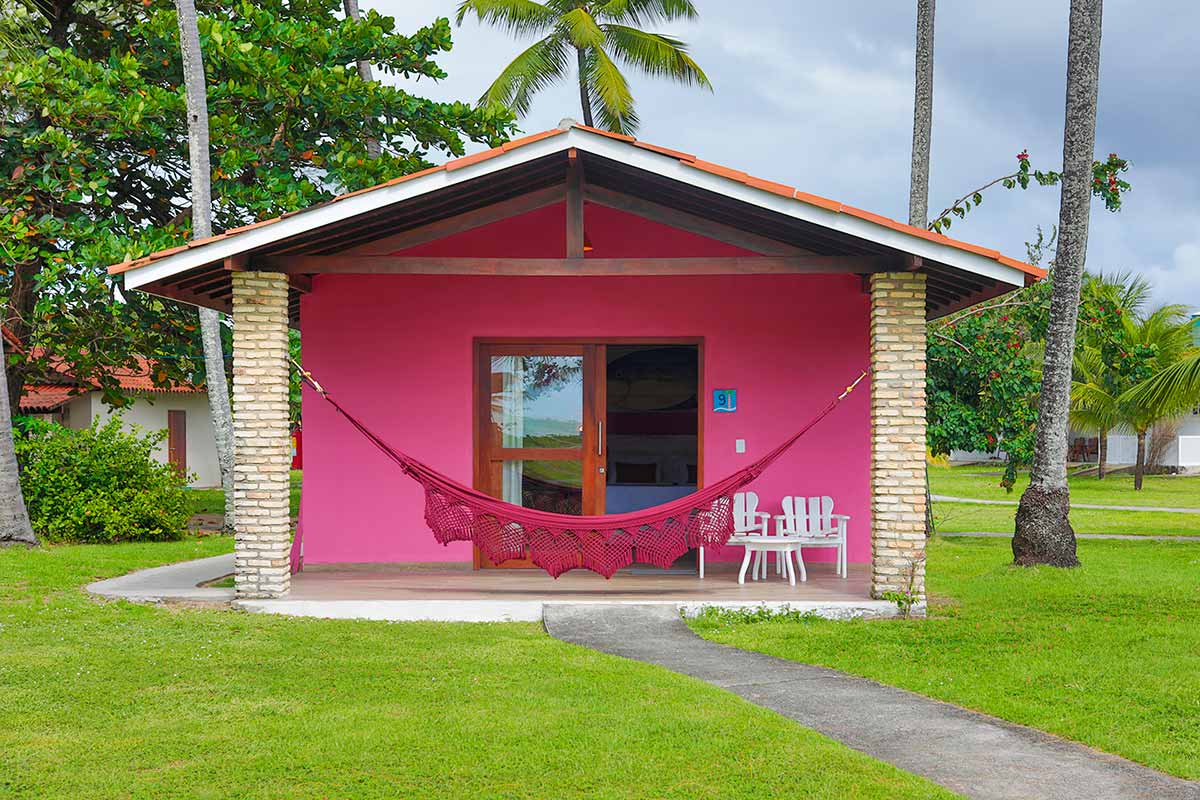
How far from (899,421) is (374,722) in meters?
4.07

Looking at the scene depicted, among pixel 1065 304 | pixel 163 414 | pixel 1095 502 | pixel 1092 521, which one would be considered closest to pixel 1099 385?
pixel 1095 502

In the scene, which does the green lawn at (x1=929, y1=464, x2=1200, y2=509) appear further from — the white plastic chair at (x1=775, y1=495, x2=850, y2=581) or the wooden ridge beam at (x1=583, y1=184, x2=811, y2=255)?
the wooden ridge beam at (x1=583, y1=184, x2=811, y2=255)

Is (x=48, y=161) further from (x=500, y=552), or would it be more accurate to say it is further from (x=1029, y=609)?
(x=1029, y=609)

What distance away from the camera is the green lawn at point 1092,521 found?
15.9 metres

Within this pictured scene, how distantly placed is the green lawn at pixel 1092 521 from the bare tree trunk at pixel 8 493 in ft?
36.5

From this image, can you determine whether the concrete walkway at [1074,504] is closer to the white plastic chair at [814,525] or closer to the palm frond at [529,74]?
the palm frond at [529,74]

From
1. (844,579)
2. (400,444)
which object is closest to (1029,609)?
(844,579)

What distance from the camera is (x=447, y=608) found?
7820mm

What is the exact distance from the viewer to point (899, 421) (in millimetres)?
7742

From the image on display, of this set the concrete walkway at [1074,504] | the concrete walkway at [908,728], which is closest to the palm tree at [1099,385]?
the concrete walkway at [1074,504]

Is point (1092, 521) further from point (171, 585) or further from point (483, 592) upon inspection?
point (171, 585)

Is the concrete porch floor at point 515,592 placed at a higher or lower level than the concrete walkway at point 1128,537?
higher

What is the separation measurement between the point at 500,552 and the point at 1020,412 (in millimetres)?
7880

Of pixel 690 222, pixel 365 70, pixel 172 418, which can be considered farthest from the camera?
pixel 172 418
